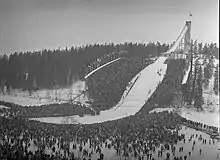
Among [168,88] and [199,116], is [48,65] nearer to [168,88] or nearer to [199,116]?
[168,88]

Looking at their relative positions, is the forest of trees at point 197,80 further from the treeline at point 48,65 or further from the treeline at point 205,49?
the treeline at point 48,65

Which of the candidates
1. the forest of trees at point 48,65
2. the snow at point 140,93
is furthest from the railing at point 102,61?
the snow at point 140,93

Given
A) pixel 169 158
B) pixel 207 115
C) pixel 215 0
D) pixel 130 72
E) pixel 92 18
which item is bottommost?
pixel 169 158

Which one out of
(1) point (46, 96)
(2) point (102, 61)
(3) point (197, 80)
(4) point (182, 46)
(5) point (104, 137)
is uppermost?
(4) point (182, 46)

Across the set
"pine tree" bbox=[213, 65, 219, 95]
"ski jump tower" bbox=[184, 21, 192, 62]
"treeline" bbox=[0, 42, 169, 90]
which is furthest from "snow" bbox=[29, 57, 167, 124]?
"pine tree" bbox=[213, 65, 219, 95]

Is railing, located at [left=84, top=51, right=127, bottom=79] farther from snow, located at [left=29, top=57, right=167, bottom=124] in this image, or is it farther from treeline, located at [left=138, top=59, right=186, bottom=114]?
treeline, located at [left=138, top=59, right=186, bottom=114]

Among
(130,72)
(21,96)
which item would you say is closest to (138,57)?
(130,72)

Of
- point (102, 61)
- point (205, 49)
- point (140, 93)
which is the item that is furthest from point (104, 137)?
point (205, 49)

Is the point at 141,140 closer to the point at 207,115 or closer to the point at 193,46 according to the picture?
the point at 207,115
